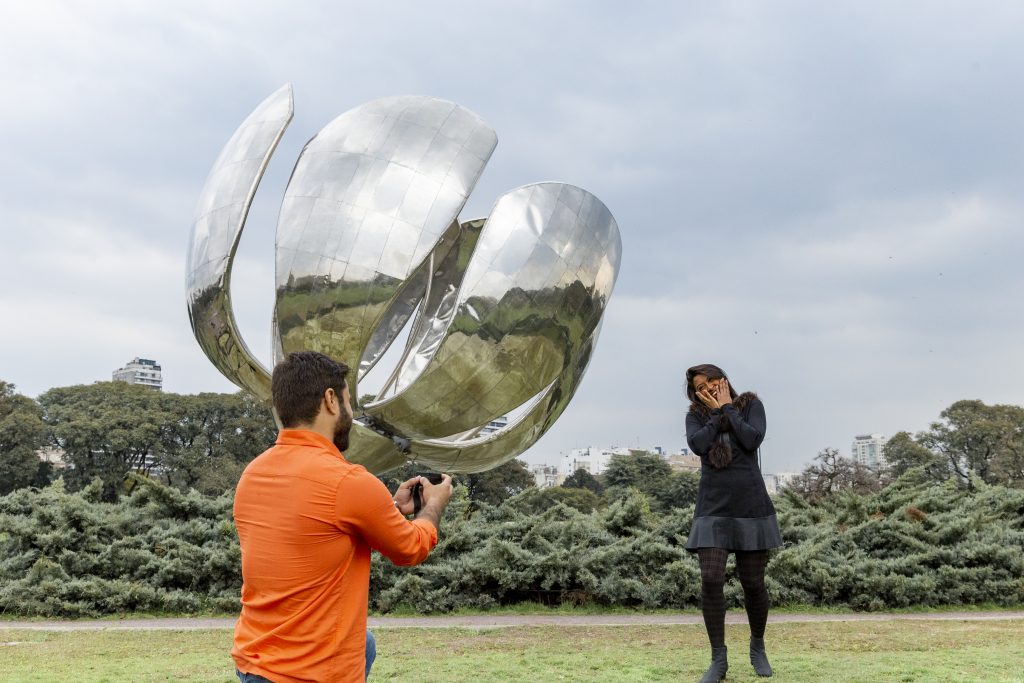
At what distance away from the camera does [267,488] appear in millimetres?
2203

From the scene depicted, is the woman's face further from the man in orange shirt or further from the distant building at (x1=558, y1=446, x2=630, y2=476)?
the distant building at (x1=558, y1=446, x2=630, y2=476)

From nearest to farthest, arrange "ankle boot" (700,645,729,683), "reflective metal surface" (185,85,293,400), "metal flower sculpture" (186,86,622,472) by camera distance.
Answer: "metal flower sculpture" (186,86,622,472)
"reflective metal surface" (185,85,293,400)
"ankle boot" (700,645,729,683)

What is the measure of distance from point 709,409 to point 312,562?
320 centimetres

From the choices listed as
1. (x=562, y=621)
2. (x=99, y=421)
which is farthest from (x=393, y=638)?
(x=99, y=421)

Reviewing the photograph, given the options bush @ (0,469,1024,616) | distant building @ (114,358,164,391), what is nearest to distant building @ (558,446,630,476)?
distant building @ (114,358,164,391)

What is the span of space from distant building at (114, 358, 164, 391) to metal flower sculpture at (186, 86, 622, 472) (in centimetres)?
11525

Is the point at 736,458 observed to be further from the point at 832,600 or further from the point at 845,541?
the point at 845,541

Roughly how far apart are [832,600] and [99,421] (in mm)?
42780

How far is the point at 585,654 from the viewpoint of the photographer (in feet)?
19.6

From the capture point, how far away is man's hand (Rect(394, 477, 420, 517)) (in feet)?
8.48

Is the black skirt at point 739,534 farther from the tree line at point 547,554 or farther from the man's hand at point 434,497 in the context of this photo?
the tree line at point 547,554

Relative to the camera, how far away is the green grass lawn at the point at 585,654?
5113mm

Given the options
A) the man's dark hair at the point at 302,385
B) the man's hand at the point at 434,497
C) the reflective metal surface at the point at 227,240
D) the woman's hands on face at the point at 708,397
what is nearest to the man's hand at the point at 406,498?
the man's hand at the point at 434,497

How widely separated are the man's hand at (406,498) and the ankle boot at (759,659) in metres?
3.05
